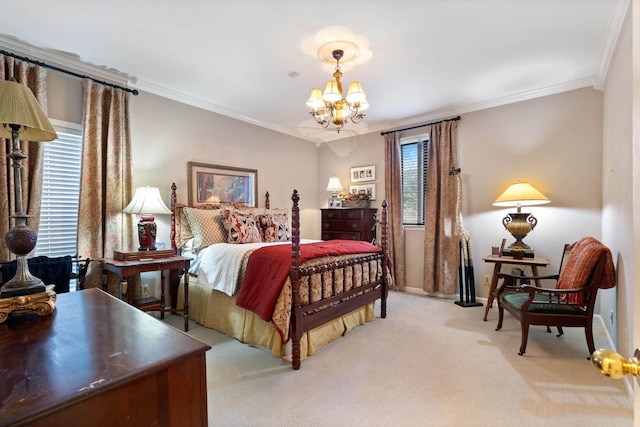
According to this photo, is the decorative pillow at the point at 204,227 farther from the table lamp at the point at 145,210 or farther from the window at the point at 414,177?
the window at the point at 414,177

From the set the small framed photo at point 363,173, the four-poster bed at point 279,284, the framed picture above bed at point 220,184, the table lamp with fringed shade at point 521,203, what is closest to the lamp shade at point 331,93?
the four-poster bed at point 279,284

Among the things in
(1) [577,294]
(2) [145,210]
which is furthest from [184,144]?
(1) [577,294]

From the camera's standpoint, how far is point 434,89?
135 inches

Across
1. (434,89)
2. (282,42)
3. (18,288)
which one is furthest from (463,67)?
(18,288)

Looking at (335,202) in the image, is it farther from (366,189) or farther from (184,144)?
(184,144)

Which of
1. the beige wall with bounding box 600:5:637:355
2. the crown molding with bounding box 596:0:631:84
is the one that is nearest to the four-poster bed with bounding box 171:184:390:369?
the beige wall with bounding box 600:5:637:355

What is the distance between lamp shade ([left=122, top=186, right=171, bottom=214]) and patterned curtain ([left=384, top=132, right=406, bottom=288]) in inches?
122

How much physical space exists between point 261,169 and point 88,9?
2731mm

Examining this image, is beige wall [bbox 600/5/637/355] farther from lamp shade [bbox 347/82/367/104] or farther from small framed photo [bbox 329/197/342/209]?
small framed photo [bbox 329/197/342/209]

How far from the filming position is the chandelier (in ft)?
7.96

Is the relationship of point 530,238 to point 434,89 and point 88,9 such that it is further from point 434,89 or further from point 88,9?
point 88,9

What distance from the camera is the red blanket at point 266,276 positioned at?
2.29 m

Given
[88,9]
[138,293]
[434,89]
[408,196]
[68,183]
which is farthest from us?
[408,196]

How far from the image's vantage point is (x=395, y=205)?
4523 millimetres
